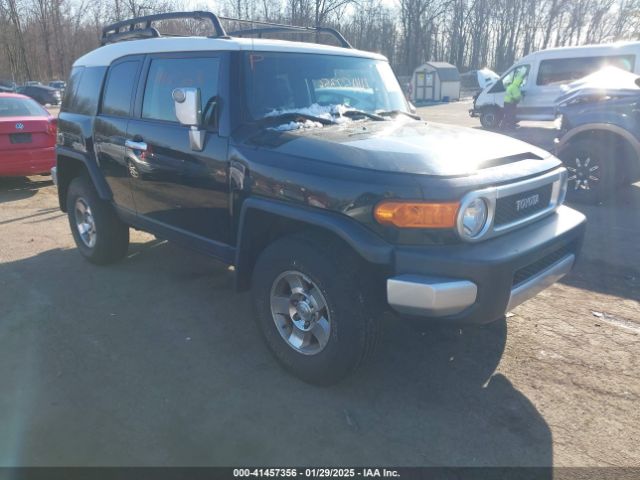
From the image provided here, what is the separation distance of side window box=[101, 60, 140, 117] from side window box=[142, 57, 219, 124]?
28 cm

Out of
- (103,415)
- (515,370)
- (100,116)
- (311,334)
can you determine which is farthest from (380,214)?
(100,116)

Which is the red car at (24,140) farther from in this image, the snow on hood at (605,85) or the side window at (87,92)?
the snow on hood at (605,85)

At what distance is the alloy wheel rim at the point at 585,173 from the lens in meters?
7.34

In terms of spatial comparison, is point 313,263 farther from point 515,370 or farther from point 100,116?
point 100,116

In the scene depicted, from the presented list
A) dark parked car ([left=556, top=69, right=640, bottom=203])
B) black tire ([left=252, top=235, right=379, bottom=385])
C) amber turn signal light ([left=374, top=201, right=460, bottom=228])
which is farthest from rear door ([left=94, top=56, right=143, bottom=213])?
dark parked car ([left=556, top=69, right=640, bottom=203])

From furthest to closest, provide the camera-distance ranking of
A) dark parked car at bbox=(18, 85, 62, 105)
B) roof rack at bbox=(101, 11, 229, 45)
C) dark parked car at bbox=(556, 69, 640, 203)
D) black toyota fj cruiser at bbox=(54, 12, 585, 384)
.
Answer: dark parked car at bbox=(18, 85, 62, 105) → dark parked car at bbox=(556, 69, 640, 203) → roof rack at bbox=(101, 11, 229, 45) → black toyota fj cruiser at bbox=(54, 12, 585, 384)

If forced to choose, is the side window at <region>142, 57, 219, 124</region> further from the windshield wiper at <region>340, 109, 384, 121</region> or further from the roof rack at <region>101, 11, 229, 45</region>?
the windshield wiper at <region>340, 109, 384, 121</region>

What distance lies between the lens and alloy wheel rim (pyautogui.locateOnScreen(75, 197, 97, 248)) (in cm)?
524

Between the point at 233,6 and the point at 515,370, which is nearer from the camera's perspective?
the point at 515,370

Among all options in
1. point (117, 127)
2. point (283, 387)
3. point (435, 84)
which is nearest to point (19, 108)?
point (117, 127)

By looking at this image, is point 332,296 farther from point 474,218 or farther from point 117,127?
point 117,127

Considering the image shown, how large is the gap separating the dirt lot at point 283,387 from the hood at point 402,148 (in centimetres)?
139

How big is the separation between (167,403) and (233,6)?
130 feet

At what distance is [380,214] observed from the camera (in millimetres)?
2678
